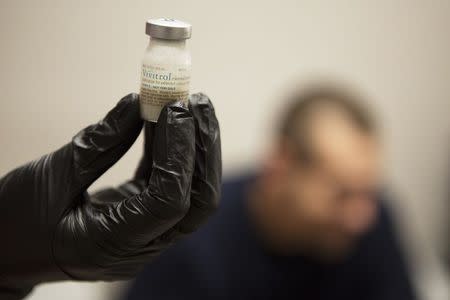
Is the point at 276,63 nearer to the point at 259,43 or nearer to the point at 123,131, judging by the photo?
the point at 259,43

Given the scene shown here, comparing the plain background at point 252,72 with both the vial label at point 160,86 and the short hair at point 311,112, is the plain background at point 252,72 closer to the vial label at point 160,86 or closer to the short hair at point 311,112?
the short hair at point 311,112

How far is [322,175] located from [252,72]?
419 mm

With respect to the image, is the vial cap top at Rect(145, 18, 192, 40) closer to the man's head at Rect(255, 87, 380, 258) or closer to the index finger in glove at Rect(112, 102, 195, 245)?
the index finger in glove at Rect(112, 102, 195, 245)

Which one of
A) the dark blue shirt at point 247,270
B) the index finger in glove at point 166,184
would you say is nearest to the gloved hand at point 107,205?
the index finger in glove at point 166,184

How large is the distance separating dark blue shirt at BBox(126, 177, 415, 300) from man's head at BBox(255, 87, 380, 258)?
0.07 metres

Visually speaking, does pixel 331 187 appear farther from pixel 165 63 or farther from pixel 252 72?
pixel 165 63

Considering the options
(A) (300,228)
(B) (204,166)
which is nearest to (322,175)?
(A) (300,228)

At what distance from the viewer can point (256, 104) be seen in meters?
2.30

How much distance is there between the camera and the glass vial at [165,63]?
2.41ft

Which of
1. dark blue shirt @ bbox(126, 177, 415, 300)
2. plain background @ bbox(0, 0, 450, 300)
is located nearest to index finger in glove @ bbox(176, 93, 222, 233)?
plain background @ bbox(0, 0, 450, 300)

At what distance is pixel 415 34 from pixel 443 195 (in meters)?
0.69

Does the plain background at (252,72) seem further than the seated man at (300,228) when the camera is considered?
No

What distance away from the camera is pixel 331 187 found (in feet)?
6.76

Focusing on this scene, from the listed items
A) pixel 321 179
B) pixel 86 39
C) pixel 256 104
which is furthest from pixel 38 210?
pixel 256 104
